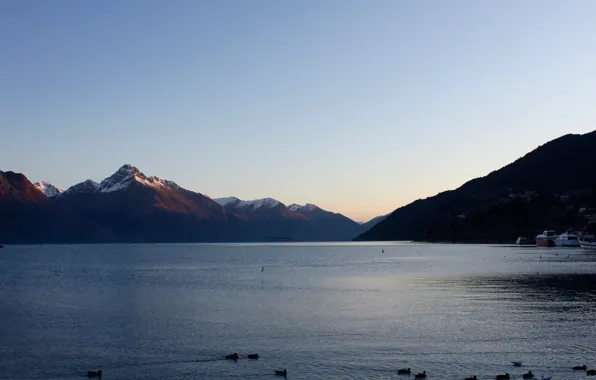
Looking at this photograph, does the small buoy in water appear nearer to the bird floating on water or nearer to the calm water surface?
the calm water surface

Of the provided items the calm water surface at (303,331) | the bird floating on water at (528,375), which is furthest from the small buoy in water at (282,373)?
the bird floating on water at (528,375)

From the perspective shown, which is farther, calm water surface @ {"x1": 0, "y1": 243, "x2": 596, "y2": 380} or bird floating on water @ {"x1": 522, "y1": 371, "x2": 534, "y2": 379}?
calm water surface @ {"x1": 0, "y1": 243, "x2": 596, "y2": 380}

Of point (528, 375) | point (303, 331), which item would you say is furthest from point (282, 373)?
point (303, 331)

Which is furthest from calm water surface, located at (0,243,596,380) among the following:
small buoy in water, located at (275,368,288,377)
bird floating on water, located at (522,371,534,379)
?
bird floating on water, located at (522,371,534,379)

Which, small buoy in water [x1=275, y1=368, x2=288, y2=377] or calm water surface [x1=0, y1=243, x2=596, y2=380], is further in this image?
calm water surface [x1=0, y1=243, x2=596, y2=380]

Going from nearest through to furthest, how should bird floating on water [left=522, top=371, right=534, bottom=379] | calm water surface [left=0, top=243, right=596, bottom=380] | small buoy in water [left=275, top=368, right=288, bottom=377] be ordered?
bird floating on water [left=522, top=371, right=534, bottom=379] → small buoy in water [left=275, top=368, right=288, bottom=377] → calm water surface [left=0, top=243, right=596, bottom=380]

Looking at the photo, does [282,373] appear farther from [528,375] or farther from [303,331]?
[303,331]

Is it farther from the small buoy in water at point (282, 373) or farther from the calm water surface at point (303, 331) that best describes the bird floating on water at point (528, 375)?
the small buoy in water at point (282, 373)

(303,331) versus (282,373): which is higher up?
(303,331)

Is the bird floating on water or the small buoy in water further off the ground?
the bird floating on water

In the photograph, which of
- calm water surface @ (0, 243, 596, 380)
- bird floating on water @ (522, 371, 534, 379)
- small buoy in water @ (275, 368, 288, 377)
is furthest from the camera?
calm water surface @ (0, 243, 596, 380)

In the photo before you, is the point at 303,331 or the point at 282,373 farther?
the point at 303,331

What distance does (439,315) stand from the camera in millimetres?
58594

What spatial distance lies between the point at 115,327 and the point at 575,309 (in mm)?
45688
